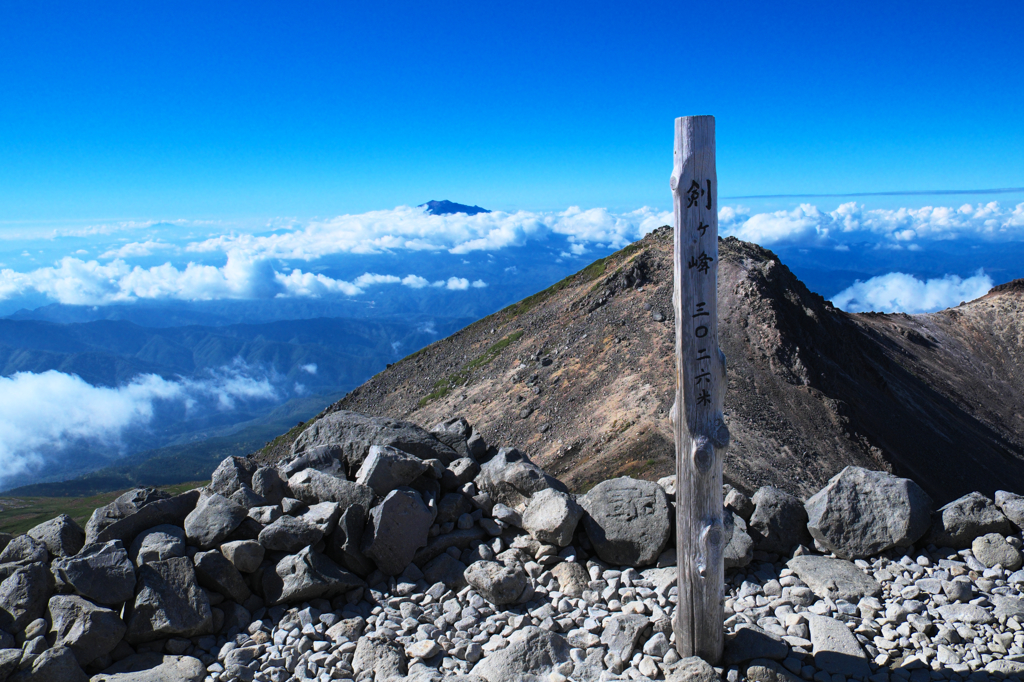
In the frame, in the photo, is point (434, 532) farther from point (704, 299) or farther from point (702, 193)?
point (702, 193)

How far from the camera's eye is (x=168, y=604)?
9352 mm

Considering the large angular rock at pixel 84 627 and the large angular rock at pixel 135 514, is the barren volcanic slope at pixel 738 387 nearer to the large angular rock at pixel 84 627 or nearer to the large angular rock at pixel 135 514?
the large angular rock at pixel 135 514

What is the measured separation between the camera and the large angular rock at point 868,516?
36.2ft

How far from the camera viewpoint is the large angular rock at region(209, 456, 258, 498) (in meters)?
11.9

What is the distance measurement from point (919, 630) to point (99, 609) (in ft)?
40.6

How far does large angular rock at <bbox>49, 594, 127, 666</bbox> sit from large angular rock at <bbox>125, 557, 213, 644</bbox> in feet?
0.94

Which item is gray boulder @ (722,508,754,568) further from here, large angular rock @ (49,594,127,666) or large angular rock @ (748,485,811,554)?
large angular rock @ (49,594,127,666)

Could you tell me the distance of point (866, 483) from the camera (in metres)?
11.6

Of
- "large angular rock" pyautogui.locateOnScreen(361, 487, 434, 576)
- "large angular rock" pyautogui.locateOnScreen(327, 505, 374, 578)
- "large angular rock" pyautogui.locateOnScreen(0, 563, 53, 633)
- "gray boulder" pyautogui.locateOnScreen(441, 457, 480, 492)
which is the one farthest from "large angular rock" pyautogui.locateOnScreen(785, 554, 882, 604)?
"large angular rock" pyautogui.locateOnScreen(0, 563, 53, 633)

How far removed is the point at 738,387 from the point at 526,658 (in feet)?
80.6

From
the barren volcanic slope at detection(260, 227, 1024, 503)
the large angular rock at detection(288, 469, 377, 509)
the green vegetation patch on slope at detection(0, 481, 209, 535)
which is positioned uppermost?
the large angular rock at detection(288, 469, 377, 509)

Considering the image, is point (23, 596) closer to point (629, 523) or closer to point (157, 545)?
point (157, 545)

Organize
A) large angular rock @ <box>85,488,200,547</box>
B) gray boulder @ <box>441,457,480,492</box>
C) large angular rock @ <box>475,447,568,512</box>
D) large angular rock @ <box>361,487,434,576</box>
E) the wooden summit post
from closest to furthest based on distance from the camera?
the wooden summit post < large angular rock @ <box>85,488,200,547</box> < large angular rock @ <box>361,487,434,576</box> < large angular rock @ <box>475,447,568,512</box> < gray boulder @ <box>441,457,480,492</box>

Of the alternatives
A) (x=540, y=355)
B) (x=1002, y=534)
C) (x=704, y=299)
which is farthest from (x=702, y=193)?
(x=540, y=355)
